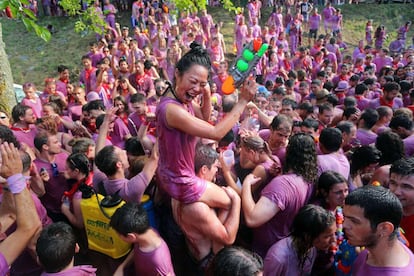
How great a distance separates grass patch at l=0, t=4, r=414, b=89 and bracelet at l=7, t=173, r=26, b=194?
1138 centimetres

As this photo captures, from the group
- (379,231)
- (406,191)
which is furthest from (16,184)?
(406,191)

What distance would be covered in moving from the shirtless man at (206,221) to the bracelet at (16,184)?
1.15m

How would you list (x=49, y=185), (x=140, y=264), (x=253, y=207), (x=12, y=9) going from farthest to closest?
(x=49, y=185), (x=12, y=9), (x=253, y=207), (x=140, y=264)

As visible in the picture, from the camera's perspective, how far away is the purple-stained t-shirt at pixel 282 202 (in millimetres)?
2854

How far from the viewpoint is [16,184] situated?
2.39 metres

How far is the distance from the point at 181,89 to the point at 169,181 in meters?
0.69

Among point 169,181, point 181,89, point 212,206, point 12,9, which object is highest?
point 12,9

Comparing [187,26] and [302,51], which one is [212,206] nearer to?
[302,51]

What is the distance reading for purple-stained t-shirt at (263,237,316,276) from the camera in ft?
7.97

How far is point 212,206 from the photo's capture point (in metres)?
2.68

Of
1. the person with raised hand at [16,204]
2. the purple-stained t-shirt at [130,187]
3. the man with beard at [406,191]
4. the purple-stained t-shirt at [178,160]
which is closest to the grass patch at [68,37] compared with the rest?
the purple-stained t-shirt at [130,187]

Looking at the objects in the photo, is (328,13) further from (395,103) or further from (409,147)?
(409,147)

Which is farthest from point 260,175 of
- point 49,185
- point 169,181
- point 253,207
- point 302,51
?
point 302,51

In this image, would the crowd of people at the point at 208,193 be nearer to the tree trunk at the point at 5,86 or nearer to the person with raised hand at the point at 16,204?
the person with raised hand at the point at 16,204
